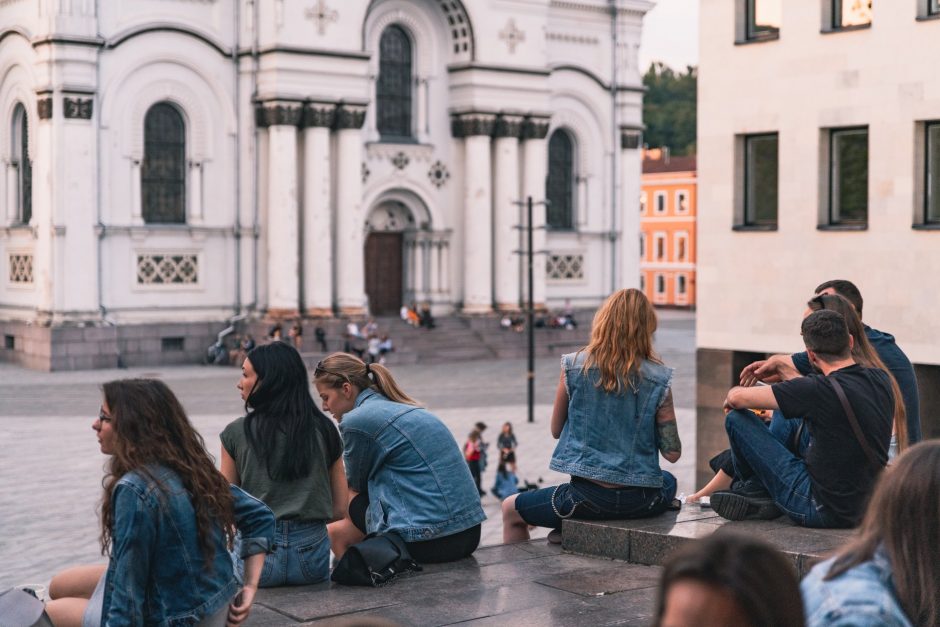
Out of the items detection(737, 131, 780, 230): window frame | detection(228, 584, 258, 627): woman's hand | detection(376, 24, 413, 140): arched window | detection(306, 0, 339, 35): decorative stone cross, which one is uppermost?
detection(306, 0, 339, 35): decorative stone cross

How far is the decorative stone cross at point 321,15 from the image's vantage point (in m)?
44.8

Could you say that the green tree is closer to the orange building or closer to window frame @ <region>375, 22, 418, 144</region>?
the orange building

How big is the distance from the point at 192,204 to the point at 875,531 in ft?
136

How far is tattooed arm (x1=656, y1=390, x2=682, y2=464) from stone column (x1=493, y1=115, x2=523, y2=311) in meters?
39.6

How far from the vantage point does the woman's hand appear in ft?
22.4

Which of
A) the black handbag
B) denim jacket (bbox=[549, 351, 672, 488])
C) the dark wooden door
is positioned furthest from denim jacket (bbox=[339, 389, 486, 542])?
the dark wooden door

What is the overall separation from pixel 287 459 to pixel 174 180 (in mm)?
37140

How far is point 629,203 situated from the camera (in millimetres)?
54781

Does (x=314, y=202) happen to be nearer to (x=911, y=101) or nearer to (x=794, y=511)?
(x=911, y=101)

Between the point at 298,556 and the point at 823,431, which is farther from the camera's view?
the point at 298,556

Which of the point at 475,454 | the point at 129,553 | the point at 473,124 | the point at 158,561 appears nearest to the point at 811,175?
the point at 475,454

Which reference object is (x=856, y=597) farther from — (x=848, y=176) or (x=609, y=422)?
(x=848, y=176)

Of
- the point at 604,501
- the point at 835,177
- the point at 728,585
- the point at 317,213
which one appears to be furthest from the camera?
the point at 317,213

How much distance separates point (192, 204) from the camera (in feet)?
146
